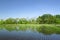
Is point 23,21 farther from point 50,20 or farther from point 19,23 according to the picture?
point 50,20

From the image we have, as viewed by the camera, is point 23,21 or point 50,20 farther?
point 23,21

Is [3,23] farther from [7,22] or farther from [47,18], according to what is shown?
[47,18]

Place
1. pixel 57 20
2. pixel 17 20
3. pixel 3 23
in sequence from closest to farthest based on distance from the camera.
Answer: pixel 57 20 < pixel 17 20 < pixel 3 23

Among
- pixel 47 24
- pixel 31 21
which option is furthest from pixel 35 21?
pixel 47 24

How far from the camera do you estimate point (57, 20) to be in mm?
11703

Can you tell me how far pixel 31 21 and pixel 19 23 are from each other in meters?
1.31

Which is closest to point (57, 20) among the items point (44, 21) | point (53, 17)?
point (53, 17)

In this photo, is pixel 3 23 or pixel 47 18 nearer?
pixel 47 18

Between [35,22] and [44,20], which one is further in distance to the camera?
[35,22]

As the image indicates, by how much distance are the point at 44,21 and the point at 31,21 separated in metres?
1.68

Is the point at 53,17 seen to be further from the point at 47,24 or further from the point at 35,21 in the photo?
the point at 35,21

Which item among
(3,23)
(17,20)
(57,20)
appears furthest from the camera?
(3,23)

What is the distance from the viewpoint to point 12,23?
13.3m

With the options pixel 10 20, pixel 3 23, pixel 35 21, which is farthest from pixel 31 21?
pixel 3 23
